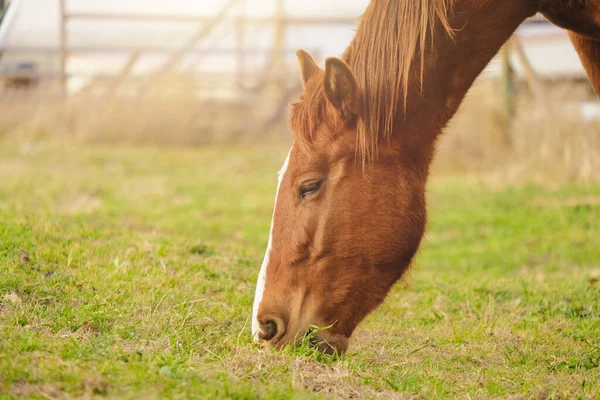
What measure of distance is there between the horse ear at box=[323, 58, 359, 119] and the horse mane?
2.1 inches

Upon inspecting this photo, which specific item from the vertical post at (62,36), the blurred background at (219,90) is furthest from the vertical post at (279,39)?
the vertical post at (62,36)

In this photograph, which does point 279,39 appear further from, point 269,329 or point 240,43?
point 269,329

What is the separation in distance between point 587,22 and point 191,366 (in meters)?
2.72

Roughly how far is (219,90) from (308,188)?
12516 mm

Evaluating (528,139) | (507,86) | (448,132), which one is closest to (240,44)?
(507,86)

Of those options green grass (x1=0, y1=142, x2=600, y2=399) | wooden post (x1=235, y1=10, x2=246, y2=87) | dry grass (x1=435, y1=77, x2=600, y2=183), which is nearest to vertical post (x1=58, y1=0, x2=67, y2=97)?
wooden post (x1=235, y1=10, x2=246, y2=87)

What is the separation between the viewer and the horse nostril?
3.21m

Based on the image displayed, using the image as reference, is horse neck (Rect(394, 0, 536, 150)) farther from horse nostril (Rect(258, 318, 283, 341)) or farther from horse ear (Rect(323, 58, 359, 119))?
horse nostril (Rect(258, 318, 283, 341))

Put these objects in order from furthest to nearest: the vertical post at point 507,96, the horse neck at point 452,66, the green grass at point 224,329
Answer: the vertical post at point 507,96, the horse neck at point 452,66, the green grass at point 224,329

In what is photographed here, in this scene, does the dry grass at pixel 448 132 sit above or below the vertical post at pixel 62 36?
below

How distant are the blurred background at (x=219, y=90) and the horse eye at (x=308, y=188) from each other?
27.2 feet

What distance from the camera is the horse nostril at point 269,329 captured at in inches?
127

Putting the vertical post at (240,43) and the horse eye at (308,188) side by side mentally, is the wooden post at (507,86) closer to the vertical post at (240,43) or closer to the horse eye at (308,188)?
the vertical post at (240,43)

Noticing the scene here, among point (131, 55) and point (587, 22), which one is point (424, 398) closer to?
point (587, 22)
